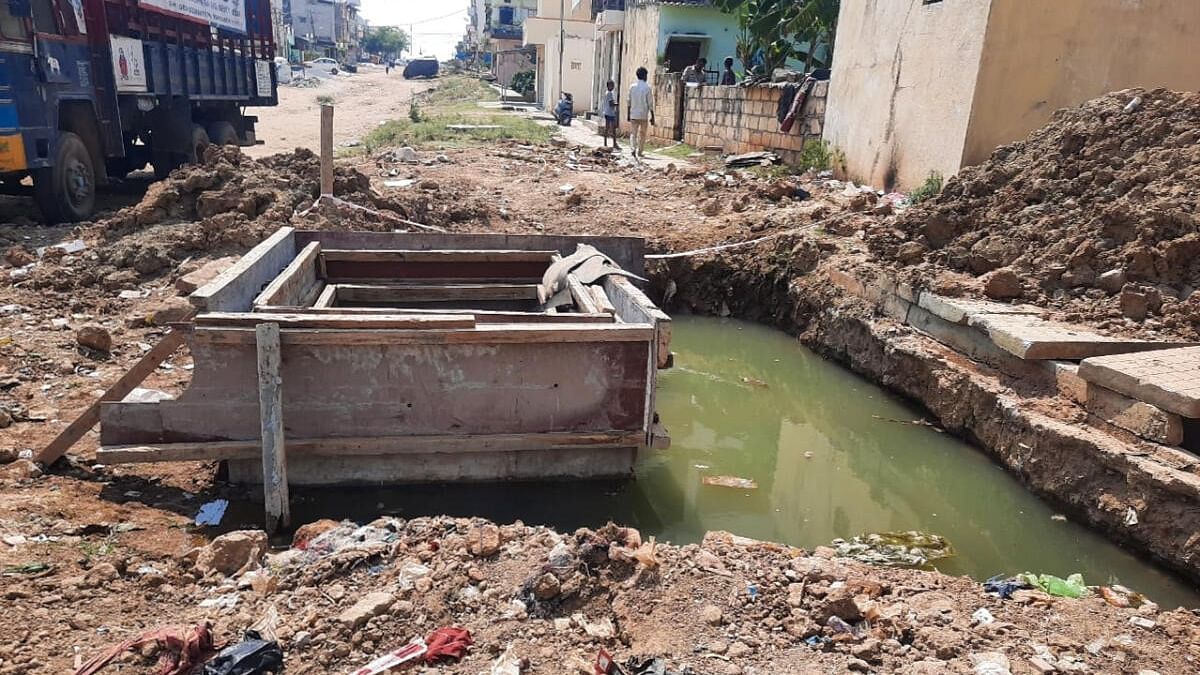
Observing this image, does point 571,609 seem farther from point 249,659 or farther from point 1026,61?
point 1026,61

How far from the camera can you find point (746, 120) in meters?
14.9

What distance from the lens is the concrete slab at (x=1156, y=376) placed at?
13.7 feet

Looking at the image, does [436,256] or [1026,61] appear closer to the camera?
[436,256]

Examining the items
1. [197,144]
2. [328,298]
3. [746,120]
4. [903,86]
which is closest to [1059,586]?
[328,298]

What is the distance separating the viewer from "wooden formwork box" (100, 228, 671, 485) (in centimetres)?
405

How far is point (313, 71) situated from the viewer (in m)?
49.9

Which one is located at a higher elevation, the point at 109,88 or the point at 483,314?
the point at 109,88

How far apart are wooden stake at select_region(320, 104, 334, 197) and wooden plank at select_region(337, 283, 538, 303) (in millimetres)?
2320

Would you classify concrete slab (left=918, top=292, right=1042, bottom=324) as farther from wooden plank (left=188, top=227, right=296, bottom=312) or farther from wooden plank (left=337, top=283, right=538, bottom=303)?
wooden plank (left=188, top=227, right=296, bottom=312)

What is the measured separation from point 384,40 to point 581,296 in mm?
102582

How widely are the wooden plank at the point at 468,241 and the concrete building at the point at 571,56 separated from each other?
910 inches

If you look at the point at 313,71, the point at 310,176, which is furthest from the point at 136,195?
the point at 313,71

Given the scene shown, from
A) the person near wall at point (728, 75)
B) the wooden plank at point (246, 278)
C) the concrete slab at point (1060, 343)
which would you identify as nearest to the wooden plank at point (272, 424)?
the wooden plank at point (246, 278)

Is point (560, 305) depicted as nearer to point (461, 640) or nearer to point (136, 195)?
point (461, 640)
